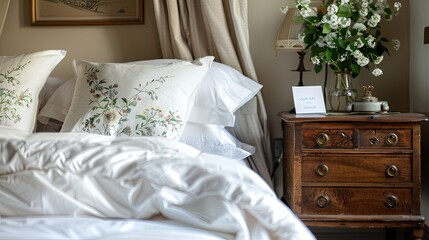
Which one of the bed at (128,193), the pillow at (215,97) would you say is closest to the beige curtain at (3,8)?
the pillow at (215,97)

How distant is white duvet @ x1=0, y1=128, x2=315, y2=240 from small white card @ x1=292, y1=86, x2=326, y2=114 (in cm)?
105

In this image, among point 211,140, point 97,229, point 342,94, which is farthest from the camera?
point 342,94

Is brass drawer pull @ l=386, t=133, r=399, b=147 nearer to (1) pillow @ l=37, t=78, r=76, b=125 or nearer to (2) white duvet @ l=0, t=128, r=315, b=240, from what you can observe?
(2) white duvet @ l=0, t=128, r=315, b=240

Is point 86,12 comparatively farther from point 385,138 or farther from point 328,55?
point 385,138

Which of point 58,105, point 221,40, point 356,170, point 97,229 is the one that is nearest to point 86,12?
point 58,105

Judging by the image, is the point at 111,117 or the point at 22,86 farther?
the point at 22,86

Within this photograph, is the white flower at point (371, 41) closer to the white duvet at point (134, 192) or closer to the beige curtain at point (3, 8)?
the white duvet at point (134, 192)

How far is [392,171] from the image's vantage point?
215 cm

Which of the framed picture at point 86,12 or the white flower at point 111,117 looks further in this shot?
the framed picture at point 86,12

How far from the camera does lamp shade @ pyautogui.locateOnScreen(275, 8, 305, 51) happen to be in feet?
8.13

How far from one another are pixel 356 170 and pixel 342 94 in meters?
0.45

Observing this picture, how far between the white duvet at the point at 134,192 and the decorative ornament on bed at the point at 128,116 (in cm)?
75

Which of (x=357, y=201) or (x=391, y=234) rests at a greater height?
(x=357, y=201)

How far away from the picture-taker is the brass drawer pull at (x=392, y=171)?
2.15 metres
